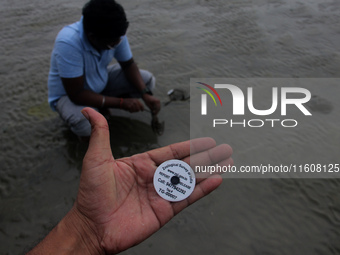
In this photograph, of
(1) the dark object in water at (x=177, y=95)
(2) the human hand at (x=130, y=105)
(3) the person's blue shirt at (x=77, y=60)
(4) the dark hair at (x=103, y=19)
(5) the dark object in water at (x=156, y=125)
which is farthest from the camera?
(1) the dark object in water at (x=177, y=95)

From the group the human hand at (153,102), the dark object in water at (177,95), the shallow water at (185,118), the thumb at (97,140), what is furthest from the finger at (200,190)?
the dark object in water at (177,95)

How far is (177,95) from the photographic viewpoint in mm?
4461

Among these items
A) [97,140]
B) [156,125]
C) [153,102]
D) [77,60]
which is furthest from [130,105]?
[97,140]

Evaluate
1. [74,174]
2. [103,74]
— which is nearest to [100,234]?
[74,174]

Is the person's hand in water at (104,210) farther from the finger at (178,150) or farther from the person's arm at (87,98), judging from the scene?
the person's arm at (87,98)

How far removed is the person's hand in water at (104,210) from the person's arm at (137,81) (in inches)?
65.8

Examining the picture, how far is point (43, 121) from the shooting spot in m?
4.07

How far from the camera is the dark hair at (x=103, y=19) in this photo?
9.27 feet

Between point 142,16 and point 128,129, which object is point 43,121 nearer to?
point 128,129

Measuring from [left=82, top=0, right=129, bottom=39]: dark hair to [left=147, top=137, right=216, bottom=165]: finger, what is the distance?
1407mm

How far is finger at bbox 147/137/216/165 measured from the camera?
8.17 feet

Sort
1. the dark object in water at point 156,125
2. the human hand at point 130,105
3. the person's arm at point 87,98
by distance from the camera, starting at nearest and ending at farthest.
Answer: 1. the person's arm at point 87,98
2. the human hand at point 130,105
3. the dark object in water at point 156,125
